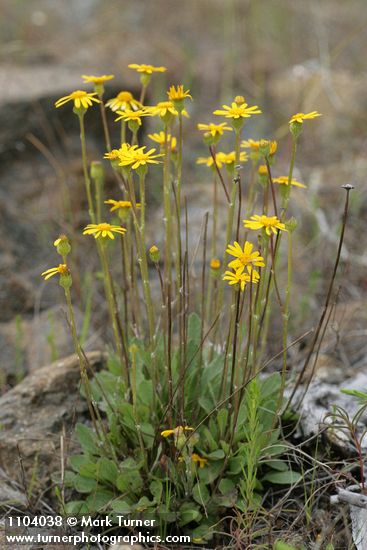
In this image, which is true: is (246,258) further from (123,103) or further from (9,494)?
(9,494)

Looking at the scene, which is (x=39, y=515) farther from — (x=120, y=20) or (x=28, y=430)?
(x=120, y=20)

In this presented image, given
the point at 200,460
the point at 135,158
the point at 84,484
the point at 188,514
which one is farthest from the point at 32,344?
the point at 135,158

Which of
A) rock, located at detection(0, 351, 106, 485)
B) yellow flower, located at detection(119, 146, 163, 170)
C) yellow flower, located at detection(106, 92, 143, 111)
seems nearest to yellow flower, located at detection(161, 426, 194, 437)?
rock, located at detection(0, 351, 106, 485)

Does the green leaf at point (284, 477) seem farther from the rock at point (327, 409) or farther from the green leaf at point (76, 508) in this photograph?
the green leaf at point (76, 508)

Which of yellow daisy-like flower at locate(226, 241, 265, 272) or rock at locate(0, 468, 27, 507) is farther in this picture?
rock at locate(0, 468, 27, 507)

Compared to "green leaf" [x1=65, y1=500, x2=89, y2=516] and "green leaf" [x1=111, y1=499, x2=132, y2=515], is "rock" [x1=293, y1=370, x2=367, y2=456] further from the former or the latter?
"green leaf" [x1=65, y1=500, x2=89, y2=516]

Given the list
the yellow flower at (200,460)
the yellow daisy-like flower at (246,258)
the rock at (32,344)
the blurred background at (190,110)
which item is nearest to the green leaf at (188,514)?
the yellow flower at (200,460)

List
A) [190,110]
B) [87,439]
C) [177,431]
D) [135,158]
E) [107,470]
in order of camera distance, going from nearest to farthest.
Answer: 1. [135,158]
2. [177,431]
3. [107,470]
4. [87,439]
5. [190,110]
